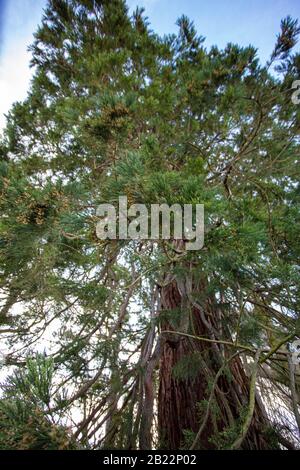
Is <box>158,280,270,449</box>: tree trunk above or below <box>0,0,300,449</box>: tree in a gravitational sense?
below

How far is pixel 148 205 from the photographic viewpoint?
41.8 inches

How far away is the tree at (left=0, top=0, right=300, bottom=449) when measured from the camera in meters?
1.18

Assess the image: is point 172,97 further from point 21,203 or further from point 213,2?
point 213,2

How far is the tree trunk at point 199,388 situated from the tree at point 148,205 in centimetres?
1

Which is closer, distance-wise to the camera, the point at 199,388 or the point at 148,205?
the point at 148,205

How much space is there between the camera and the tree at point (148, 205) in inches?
46.6

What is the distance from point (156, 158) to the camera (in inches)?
66.8

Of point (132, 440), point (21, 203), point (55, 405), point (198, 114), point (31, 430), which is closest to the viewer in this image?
point (31, 430)

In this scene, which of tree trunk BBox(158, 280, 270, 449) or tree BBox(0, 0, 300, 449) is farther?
tree trunk BBox(158, 280, 270, 449)

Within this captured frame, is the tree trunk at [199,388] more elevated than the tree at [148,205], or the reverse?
the tree at [148,205]

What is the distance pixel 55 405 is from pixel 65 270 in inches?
61.5

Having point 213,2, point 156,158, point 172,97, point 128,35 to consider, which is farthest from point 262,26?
point 156,158

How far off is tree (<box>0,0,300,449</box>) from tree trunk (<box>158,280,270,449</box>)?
0.01 meters

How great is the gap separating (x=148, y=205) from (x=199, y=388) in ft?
5.47
